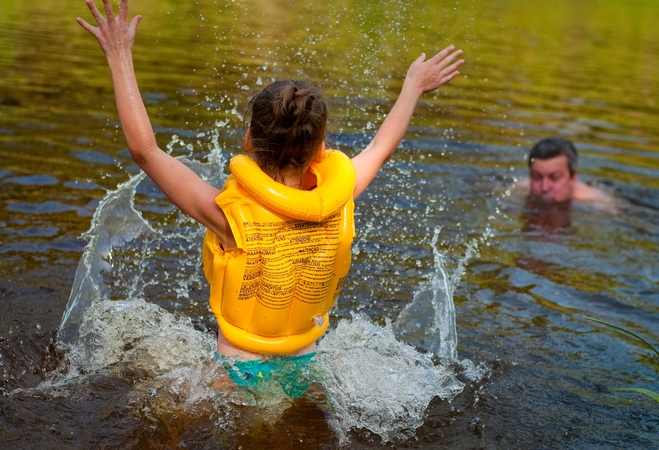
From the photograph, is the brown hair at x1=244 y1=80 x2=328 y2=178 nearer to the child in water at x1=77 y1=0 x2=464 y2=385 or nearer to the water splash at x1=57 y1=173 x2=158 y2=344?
the child in water at x1=77 y1=0 x2=464 y2=385

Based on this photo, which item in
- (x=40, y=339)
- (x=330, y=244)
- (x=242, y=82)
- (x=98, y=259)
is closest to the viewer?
(x=330, y=244)

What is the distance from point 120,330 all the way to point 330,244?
1.58m

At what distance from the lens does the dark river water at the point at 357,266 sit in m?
3.98

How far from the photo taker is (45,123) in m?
8.67

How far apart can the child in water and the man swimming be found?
5159 mm

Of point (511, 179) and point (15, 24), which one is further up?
point (15, 24)

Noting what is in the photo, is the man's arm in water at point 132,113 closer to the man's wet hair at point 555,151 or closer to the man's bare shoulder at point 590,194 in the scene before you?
the man's wet hair at point 555,151

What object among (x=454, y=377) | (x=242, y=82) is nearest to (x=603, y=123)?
(x=242, y=82)

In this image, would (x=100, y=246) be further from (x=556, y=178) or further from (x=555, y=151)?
(x=555, y=151)

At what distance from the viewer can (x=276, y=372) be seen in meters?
3.88

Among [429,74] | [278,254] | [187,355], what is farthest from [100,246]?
[429,74]

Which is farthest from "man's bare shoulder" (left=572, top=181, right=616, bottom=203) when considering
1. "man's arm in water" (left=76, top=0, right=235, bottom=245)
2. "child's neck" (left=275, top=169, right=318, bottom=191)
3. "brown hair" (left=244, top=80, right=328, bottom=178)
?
"man's arm in water" (left=76, top=0, right=235, bottom=245)

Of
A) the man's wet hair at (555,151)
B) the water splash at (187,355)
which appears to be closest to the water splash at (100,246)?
the water splash at (187,355)

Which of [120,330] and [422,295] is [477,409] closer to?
[422,295]
